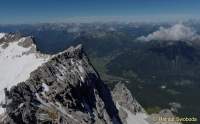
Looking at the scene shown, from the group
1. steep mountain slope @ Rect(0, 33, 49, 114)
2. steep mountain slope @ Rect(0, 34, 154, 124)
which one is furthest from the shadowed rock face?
steep mountain slope @ Rect(0, 33, 49, 114)

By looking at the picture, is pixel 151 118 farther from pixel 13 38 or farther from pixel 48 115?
pixel 48 115

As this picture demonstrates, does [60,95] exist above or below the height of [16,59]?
below

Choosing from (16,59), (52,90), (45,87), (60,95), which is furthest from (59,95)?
(16,59)

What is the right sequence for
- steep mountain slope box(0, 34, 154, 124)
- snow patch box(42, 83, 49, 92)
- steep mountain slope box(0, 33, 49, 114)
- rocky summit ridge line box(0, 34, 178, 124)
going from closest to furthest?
1. rocky summit ridge line box(0, 34, 178, 124)
2. steep mountain slope box(0, 34, 154, 124)
3. snow patch box(42, 83, 49, 92)
4. steep mountain slope box(0, 33, 49, 114)

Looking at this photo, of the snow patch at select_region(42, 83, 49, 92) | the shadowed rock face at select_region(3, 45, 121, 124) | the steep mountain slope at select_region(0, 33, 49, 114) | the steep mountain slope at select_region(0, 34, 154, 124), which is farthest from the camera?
the steep mountain slope at select_region(0, 33, 49, 114)

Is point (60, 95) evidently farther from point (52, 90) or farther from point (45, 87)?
point (45, 87)

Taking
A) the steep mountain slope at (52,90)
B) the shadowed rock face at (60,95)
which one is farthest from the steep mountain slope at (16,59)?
the shadowed rock face at (60,95)

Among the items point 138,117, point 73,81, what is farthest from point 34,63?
point 138,117

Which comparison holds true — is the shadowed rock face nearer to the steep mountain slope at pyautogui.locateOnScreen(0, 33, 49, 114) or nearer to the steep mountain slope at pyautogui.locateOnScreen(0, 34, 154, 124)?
the steep mountain slope at pyautogui.locateOnScreen(0, 34, 154, 124)

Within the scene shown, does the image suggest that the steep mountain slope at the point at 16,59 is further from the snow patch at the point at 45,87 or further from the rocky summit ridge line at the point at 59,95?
the snow patch at the point at 45,87
